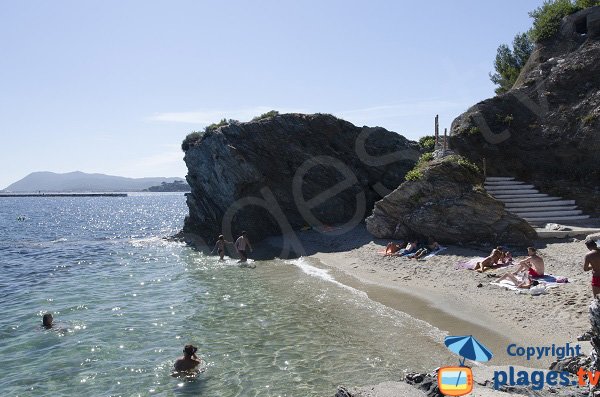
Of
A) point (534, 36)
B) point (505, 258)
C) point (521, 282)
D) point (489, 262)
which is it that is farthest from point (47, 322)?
point (534, 36)

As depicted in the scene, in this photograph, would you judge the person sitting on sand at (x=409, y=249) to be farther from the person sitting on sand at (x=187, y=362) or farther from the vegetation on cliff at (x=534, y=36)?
the vegetation on cliff at (x=534, y=36)

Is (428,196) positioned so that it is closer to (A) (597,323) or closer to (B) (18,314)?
(A) (597,323)

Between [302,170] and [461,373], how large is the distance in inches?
1140

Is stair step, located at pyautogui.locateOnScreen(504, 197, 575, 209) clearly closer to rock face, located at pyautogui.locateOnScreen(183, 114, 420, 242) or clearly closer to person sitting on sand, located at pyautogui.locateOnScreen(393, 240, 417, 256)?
person sitting on sand, located at pyautogui.locateOnScreen(393, 240, 417, 256)

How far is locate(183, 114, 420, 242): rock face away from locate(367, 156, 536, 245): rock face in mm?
10486

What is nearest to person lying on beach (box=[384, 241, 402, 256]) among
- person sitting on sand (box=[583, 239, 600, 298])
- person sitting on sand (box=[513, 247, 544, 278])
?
person sitting on sand (box=[513, 247, 544, 278])

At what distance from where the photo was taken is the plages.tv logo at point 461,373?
300 inches

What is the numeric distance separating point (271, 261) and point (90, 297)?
38.7 ft

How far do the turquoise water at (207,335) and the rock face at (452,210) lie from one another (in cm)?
625

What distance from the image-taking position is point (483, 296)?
51.6ft

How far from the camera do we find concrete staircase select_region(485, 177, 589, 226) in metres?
23.4

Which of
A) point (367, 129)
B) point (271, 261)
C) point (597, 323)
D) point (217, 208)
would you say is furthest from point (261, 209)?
point (597, 323)

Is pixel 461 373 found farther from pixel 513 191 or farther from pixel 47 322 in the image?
pixel 513 191

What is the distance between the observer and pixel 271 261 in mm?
28484
